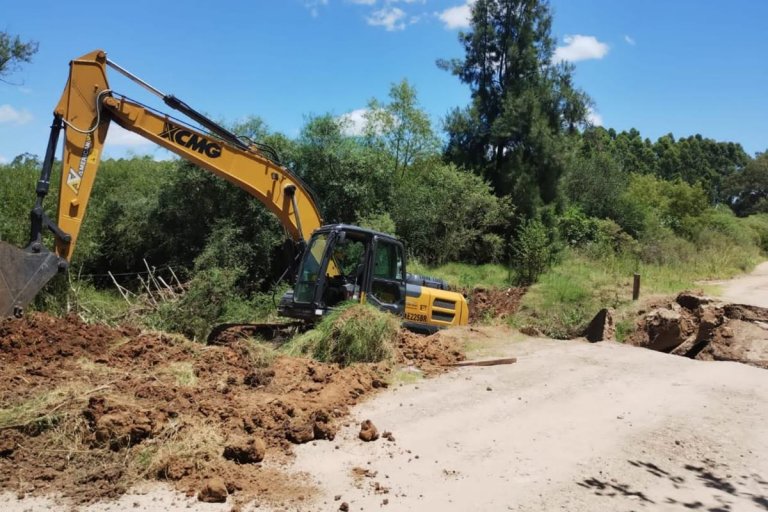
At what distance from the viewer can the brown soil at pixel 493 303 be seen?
14.5 metres

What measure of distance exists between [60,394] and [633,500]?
4959 millimetres

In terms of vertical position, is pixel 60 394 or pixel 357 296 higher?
pixel 357 296

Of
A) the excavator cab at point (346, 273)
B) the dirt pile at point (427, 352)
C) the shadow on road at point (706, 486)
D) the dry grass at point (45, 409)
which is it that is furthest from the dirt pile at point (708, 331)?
the dry grass at point (45, 409)

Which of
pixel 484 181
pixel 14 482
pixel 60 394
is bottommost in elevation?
pixel 14 482

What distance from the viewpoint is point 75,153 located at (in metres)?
8.18

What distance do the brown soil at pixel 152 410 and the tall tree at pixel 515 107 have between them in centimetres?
1784

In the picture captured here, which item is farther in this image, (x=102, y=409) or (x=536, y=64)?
(x=536, y=64)

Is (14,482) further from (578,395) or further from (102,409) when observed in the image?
(578,395)

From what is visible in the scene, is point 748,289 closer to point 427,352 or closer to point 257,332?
point 427,352

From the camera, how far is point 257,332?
10188 millimetres

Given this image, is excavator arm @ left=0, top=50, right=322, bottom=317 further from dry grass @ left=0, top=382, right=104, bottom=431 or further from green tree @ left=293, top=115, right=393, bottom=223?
green tree @ left=293, top=115, right=393, bottom=223

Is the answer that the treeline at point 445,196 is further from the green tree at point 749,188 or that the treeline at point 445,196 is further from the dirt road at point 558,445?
the green tree at point 749,188

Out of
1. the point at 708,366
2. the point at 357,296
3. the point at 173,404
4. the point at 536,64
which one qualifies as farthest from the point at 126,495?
the point at 536,64

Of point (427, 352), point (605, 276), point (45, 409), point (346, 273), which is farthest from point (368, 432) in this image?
point (605, 276)
